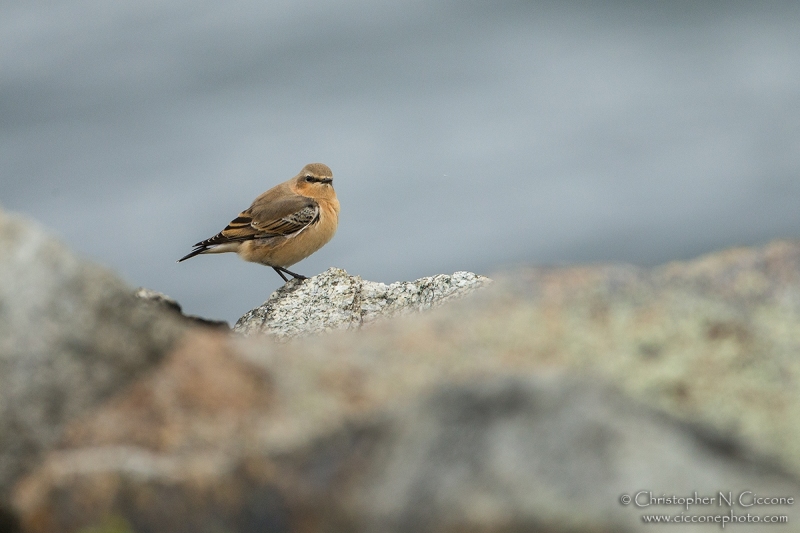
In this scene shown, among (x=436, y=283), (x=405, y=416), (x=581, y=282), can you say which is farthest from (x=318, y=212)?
(x=405, y=416)

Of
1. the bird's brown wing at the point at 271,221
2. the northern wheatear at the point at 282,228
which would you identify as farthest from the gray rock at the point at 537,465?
the bird's brown wing at the point at 271,221

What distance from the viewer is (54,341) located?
4.06 metres

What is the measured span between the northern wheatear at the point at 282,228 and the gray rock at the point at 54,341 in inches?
368

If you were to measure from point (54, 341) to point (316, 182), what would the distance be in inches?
422

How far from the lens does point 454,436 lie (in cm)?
353

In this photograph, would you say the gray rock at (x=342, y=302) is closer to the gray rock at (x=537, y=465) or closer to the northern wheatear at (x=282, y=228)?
the northern wheatear at (x=282, y=228)

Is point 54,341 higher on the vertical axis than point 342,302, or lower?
lower

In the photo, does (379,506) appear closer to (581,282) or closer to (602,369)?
(602,369)

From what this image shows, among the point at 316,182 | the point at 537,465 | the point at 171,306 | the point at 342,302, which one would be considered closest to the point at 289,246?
the point at 316,182

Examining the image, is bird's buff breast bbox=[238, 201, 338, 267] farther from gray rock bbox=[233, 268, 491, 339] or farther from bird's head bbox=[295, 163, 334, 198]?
gray rock bbox=[233, 268, 491, 339]

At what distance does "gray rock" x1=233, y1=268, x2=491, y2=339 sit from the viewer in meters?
8.89

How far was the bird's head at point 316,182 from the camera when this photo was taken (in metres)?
14.6

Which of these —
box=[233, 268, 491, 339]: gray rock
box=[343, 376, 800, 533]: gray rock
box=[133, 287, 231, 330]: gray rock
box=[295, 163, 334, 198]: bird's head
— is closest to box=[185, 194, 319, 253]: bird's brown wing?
box=[295, 163, 334, 198]: bird's head

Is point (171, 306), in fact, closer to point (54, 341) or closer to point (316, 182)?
point (54, 341)
